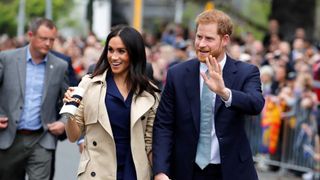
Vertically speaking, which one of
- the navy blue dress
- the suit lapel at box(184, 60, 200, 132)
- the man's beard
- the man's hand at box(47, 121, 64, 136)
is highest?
the man's beard

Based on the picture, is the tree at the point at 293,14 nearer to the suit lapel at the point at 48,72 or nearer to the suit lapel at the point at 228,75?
the suit lapel at the point at 48,72

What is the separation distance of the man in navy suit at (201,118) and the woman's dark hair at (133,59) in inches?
8.9

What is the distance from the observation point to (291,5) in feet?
85.1

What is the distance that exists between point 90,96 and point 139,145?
484 mm

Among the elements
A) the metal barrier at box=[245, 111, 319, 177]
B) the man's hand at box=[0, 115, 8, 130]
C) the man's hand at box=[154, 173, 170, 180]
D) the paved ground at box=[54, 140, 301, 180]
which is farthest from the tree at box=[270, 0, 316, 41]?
the man's hand at box=[154, 173, 170, 180]

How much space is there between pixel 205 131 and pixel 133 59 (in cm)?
76

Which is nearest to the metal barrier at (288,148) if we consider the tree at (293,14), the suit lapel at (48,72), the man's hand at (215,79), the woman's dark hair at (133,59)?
the suit lapel at (48,72)

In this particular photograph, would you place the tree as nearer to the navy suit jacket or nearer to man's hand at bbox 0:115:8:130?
man's hand at bbox 0:115:8:130

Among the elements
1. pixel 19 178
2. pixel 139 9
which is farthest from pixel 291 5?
pixel 19 178

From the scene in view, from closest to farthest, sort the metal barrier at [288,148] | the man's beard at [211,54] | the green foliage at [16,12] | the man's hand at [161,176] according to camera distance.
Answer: the man's beard at [211,54] < the man's hand at [161,176] < the metal barrier at [288,148] < the green foliage at [16,12]

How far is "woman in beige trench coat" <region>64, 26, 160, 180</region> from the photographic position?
6164 millimetres

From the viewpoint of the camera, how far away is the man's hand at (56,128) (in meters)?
8.12

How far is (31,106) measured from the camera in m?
8.09

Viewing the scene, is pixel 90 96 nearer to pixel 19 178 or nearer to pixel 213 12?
pixel 213 12
